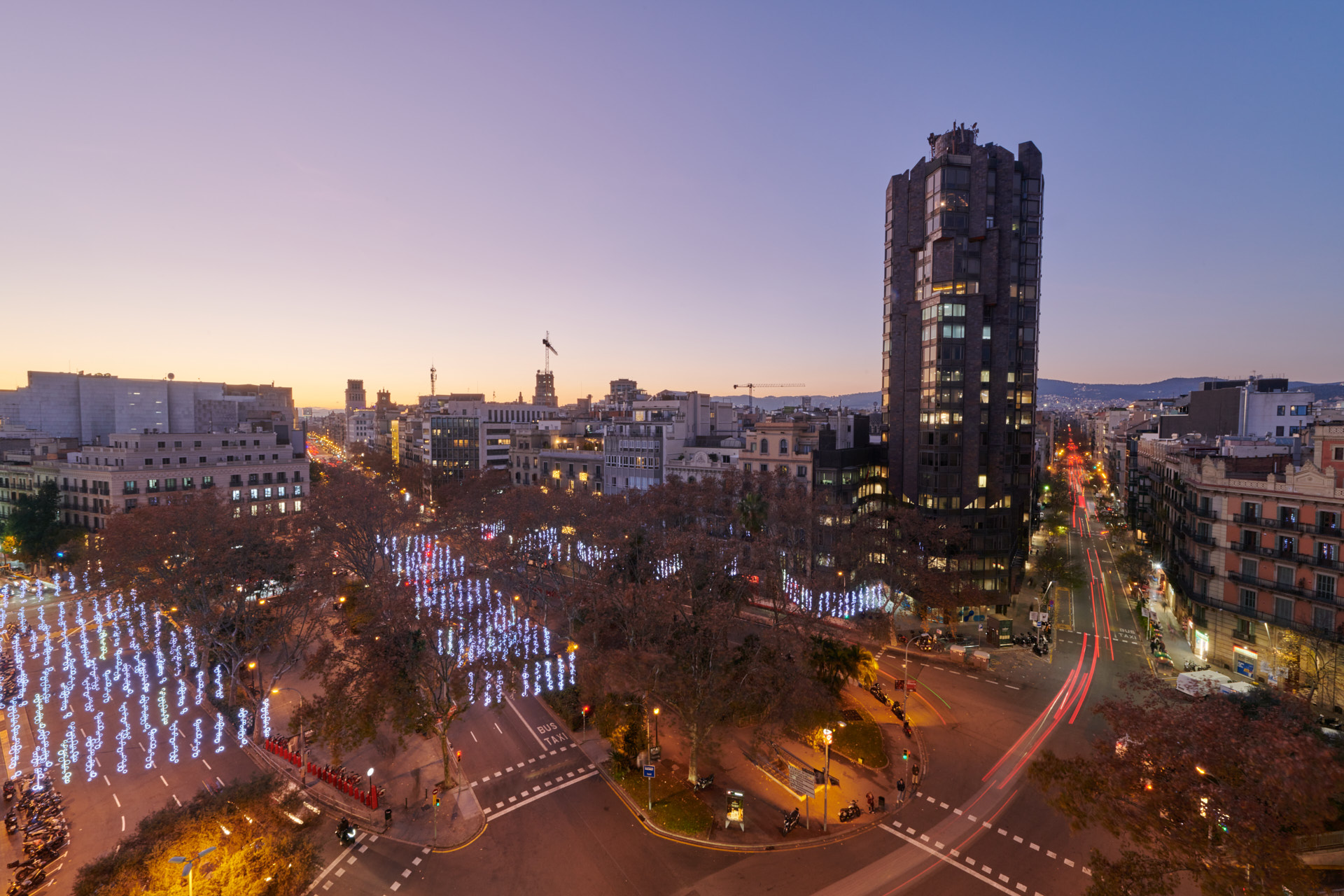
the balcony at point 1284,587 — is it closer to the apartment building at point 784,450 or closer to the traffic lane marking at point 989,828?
the traffic lane marking at point 989,828

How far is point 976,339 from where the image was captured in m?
62.2

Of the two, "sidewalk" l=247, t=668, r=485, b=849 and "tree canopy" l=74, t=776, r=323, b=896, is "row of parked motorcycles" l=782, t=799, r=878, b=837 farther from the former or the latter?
"tree canopy" l=74, t=776, r=323, b=896

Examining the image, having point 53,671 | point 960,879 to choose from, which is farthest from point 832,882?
point 53,671

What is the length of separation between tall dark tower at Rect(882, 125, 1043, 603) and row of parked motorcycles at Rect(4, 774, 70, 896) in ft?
225

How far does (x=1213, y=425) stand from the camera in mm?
84812

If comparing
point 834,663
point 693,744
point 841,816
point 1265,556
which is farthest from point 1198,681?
point 693,744

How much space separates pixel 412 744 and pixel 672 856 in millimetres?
19236

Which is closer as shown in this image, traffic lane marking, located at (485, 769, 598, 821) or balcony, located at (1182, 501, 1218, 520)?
traffic lane marking, located at (485, 769, 598, 821)

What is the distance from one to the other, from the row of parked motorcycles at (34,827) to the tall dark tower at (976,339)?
225 feet

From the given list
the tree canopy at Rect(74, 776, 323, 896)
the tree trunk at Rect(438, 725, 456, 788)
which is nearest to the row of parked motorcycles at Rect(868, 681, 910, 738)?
the tree trunk at Rect(438, 725, 456, 788)

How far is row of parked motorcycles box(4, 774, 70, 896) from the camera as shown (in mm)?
25062

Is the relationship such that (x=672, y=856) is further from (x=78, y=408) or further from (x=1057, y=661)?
(x=78, y=408)

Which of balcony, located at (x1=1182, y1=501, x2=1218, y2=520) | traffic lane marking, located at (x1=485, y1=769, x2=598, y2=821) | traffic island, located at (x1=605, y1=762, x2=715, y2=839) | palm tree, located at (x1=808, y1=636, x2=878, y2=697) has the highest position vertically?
balcony, located at (x1=1182, y1=501, x2=1218, y2=520)

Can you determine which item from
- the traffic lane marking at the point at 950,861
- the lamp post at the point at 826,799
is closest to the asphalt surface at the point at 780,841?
the traffic lane marking at the point at 950,861
